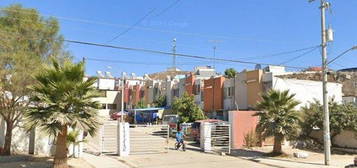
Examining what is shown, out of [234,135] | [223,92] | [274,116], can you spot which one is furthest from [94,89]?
[223,92]

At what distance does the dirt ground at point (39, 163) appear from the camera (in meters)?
18.0

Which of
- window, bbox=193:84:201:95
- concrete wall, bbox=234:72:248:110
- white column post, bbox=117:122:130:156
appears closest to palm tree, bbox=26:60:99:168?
white column post, bbox=117:122:130:156

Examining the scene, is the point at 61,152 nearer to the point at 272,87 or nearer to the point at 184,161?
the point at 184,161

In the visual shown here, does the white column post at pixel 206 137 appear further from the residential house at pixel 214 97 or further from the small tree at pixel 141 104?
the small tree at pixel 141 104

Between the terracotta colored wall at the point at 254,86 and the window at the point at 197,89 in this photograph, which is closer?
the terracotta colored wall at the point at 254,86

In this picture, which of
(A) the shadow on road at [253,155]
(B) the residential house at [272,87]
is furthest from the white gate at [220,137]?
(B) the residential house at [272,87]

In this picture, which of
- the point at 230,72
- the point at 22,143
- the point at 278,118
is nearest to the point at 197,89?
the point at 230,72

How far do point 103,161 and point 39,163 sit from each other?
3.86 m

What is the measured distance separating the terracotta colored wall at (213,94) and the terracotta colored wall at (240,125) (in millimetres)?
16338

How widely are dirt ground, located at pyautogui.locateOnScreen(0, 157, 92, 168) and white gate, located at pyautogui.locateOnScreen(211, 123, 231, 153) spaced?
1044 centimetres

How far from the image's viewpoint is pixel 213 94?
48781 mm

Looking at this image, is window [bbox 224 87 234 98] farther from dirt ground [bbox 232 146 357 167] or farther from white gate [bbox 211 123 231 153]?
white gate [bbox 211 123 231 153]

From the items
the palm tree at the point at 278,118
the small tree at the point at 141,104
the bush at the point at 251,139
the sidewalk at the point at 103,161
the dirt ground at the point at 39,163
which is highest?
the small tree at the point at 141,104

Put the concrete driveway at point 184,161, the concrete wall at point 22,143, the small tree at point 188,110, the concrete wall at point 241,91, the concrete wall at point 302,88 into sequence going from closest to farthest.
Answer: the concrete driveway at point 184,161 → the concrete wall at point 22,143 → the concrete wall at point 302,88 → the concrete wall at point 241,91 → the small tree at point 188,110
